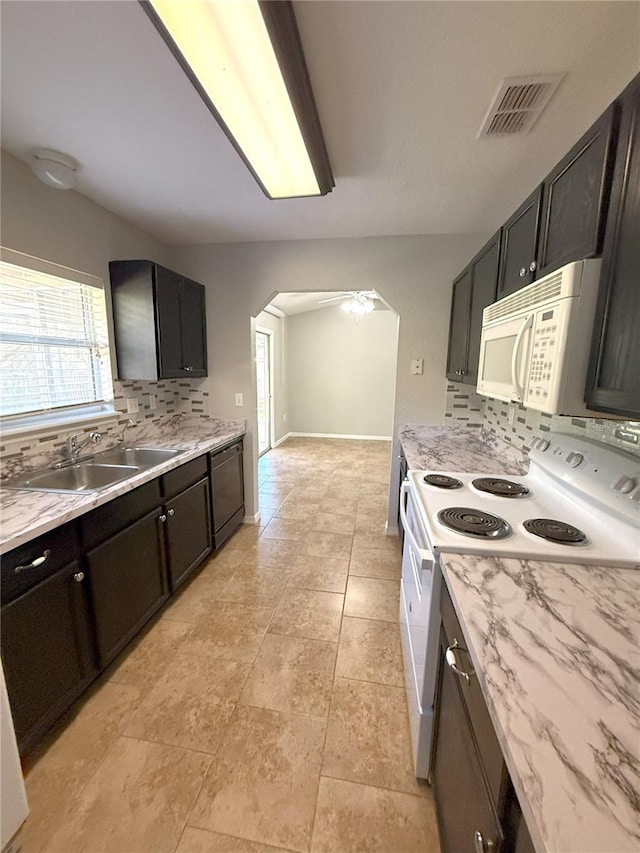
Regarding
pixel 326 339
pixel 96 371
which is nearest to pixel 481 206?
pixel 96 371

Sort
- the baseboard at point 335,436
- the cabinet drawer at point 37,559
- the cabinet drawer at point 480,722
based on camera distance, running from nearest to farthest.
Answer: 1. the cabinet drawer at point 480,722
2. the cabinet drawer at point 37,559
3. the baseboard at point 335,436

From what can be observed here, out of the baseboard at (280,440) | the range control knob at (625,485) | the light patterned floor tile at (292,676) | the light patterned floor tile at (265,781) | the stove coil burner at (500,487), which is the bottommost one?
the light patterned floor tile at (265,781)

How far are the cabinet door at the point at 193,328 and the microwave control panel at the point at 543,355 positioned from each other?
2349mm

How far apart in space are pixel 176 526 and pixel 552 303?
2180mm

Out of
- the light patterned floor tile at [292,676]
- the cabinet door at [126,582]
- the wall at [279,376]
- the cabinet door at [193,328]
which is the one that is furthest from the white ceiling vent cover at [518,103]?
the wall at [279,376]

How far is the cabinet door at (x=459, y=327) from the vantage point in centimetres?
223

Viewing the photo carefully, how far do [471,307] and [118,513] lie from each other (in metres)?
2.33

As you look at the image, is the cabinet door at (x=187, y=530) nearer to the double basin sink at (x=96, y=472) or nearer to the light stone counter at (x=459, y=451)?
the double basin sink at (x=96, y=472)

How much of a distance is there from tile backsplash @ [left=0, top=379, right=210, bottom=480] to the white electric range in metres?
1.98

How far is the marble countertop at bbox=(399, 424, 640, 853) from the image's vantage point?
45cm

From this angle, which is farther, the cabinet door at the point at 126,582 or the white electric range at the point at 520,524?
the cabinet door at the point at 126,582

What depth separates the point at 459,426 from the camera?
277 centimetres

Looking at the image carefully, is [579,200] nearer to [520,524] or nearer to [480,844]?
[520,524]

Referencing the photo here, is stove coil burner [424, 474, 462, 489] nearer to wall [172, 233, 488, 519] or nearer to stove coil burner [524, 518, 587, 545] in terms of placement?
stove coil burner [524, 518, 587, 545]
